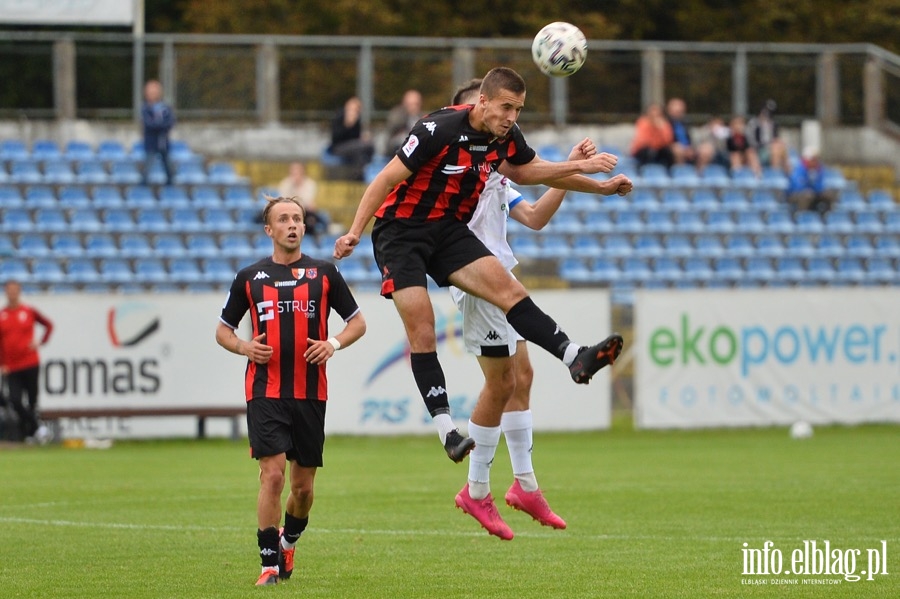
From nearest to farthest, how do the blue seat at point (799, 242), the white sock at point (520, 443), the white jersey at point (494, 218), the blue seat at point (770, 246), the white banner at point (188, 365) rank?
the white sock at point (520, 443) → the white jersey at point (494, 218) → the white banner at point (188, 365) → the blue seat at point (770, 246) → the blue seat at point (799, 242)

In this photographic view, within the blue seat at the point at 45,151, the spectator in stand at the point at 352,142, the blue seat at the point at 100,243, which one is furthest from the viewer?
the spectator in stand at the point at 352,142

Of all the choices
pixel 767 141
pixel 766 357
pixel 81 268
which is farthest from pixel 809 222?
pixel 81 268

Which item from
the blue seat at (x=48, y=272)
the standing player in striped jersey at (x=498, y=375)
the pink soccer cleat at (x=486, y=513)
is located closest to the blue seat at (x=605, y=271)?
the blue seat at (x=48, y=272)

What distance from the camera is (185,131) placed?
2666 cm

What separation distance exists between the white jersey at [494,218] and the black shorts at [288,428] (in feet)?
6.28

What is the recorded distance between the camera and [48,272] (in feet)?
76.4

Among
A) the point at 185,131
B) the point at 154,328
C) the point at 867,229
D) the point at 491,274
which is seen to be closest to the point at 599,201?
the point at 867,229

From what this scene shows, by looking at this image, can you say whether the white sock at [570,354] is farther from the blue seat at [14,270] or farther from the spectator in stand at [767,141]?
the spectator in stand at [767,141]

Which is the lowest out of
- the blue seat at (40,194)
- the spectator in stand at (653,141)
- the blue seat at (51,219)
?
the blue seat at (51,219)

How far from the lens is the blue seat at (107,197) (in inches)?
961

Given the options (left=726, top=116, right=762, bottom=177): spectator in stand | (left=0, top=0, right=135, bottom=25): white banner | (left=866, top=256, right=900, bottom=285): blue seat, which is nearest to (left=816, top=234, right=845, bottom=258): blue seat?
(left=866, top=256, right=900, bottom=285): blue seat

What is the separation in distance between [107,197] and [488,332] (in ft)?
53.3

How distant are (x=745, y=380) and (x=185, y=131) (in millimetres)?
11008

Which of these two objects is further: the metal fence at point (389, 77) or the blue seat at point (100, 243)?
the metal fence at point (389, 77)
